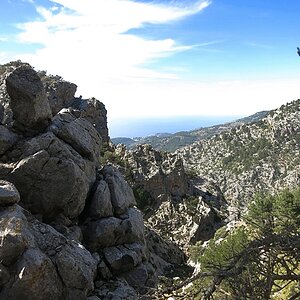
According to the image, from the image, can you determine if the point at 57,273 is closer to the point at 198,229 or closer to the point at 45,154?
the point at 45,154

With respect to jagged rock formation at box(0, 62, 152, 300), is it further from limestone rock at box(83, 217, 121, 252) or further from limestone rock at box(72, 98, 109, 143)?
limestone rock at box(72, 98, 109, 143)

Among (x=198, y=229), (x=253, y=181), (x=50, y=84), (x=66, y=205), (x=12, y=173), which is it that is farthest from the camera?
(x=253, y=181)

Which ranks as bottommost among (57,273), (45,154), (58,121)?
(57,273)

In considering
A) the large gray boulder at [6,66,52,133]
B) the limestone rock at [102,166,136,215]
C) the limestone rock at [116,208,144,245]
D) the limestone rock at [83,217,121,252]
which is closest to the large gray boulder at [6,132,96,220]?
the limestone rock at [83,217,121,252]

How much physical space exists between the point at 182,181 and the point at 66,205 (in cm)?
5189

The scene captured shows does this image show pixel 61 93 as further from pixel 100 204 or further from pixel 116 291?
pixel 116 291

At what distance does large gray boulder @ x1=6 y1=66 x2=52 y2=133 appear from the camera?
23141 mm

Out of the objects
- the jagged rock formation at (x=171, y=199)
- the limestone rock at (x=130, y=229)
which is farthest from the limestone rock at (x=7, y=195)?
the jagged rock formation at (x=171, y=199)

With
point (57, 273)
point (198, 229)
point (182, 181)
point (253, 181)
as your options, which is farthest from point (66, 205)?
point (253, 181)

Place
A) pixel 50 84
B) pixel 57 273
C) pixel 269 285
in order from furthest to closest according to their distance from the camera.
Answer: pixel 50 84, pixel 57 273, pixel 269 285

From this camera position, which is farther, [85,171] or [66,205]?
[85,171]

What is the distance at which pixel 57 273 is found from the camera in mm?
16766

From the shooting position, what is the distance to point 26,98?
23281 mm

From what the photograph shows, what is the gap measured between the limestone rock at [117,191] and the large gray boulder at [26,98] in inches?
269
